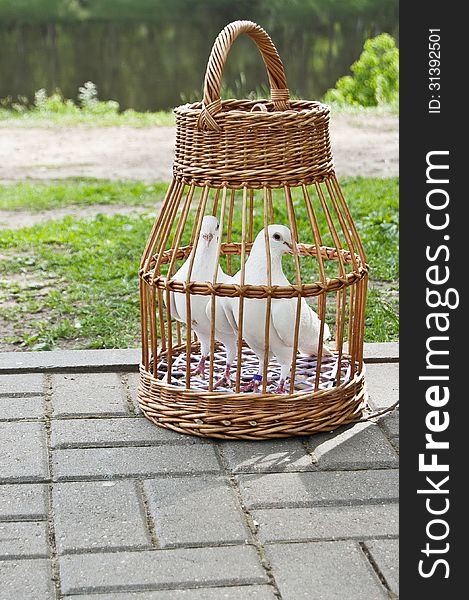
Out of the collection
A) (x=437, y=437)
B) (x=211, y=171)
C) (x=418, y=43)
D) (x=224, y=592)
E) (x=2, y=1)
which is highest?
(x=2, y=1)

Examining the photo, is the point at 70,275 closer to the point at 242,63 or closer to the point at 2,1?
the point at 242,63

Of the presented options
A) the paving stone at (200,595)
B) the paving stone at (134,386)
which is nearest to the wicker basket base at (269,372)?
the paving stone at (134,386)

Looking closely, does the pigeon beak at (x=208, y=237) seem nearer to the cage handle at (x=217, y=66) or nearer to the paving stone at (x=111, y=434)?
the cage handle at (x=217, y=66)

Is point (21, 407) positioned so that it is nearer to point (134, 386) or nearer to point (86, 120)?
point (134, 386)

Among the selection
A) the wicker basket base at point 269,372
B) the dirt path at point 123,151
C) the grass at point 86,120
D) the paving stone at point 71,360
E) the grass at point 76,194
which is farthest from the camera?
the grass at point 86,120

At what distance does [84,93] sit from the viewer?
12.8 m

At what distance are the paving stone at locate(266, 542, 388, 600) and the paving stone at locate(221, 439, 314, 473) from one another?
43 cm

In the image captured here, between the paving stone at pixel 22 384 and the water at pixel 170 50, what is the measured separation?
26.5 ft

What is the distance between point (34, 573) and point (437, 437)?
108 cm

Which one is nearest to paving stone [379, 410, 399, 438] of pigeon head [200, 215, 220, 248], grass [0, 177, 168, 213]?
pigeon head [200, 215, 220, 248]

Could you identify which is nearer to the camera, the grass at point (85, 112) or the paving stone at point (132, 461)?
the paving stone at point (132, 461)

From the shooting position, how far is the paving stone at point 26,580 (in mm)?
2297

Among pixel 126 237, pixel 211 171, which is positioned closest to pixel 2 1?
pixel 126 237

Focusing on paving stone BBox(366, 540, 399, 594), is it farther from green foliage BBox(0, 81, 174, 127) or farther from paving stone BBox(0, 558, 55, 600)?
green foliage BBox(0, 81, 174, 127)
